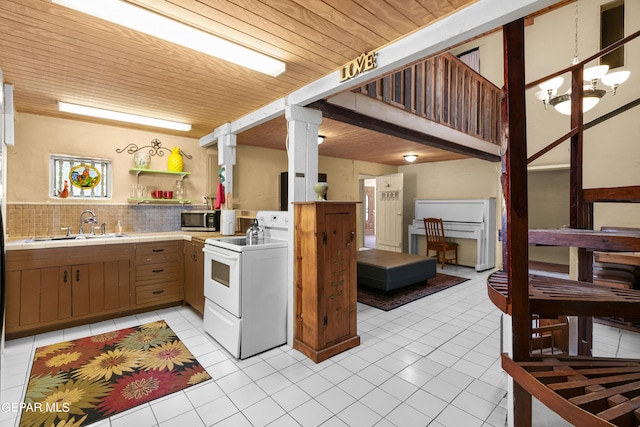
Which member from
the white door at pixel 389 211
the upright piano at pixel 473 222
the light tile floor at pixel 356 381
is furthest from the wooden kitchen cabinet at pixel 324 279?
the white door at pixel 389 211

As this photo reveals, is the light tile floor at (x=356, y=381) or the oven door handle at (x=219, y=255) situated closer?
the light tile floor at (x=356, y=381)

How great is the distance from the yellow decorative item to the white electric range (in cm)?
192

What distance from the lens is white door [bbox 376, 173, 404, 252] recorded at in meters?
6.91

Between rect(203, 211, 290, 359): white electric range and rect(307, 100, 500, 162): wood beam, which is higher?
rect(307, 100, 500, 162): wood beam

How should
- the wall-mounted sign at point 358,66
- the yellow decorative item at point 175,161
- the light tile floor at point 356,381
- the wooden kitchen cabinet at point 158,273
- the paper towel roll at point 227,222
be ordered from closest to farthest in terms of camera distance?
the light tile floor at point 356,381
the wall-mounted sign at point 358,66
the wooden kitchen cabinet at point 158,273
the paper towel roll at point 227,222
the yellow decorative item at point 175,161

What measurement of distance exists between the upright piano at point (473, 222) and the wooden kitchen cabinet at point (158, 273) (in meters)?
5.04

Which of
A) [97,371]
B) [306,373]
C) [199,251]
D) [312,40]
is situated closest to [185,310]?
[199,251]

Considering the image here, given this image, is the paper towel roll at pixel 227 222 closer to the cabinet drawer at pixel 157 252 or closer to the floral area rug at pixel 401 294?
the cabinet drawer at pixel 157 252

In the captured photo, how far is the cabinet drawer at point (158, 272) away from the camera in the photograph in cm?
354

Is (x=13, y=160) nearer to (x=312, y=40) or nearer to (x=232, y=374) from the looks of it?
(x=232, y=374)

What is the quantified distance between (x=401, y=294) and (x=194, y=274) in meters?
2.88

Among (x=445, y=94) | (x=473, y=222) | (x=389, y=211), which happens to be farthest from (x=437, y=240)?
(x=445, y=94)
